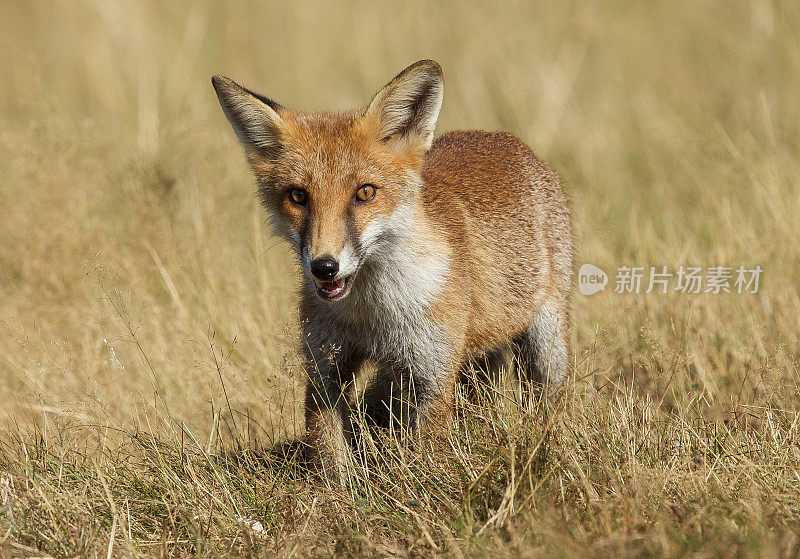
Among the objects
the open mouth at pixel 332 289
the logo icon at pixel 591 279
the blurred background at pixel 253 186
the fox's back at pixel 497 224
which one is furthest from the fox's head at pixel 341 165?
the logo icon at pixel 591 279

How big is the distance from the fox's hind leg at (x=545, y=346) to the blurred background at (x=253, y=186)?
0.20 metres

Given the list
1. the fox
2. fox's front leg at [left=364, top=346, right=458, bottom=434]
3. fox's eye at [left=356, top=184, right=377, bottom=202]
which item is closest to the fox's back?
the fox

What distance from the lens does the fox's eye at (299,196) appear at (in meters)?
4.00

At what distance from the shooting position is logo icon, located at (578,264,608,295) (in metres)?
6.21

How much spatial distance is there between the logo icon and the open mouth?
281 centimetres

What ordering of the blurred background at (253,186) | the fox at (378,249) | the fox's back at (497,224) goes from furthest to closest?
the blurred background at (253,186)
the fox's back at (497,224)
the fox at (378,249)

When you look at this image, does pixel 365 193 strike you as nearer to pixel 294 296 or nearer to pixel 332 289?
pixel 332 289

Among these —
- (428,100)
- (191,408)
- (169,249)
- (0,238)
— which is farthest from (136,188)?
(428,100)

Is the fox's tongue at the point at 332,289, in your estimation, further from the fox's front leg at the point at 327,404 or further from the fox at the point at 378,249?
the fox's front leg at the point at 327,404

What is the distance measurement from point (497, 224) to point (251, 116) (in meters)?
1.60

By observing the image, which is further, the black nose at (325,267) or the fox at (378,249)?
the fox at (378,249)

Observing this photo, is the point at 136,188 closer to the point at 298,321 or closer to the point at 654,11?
the point at 298,321

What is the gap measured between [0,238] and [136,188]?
1.12m

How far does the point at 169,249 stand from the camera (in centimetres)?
634
